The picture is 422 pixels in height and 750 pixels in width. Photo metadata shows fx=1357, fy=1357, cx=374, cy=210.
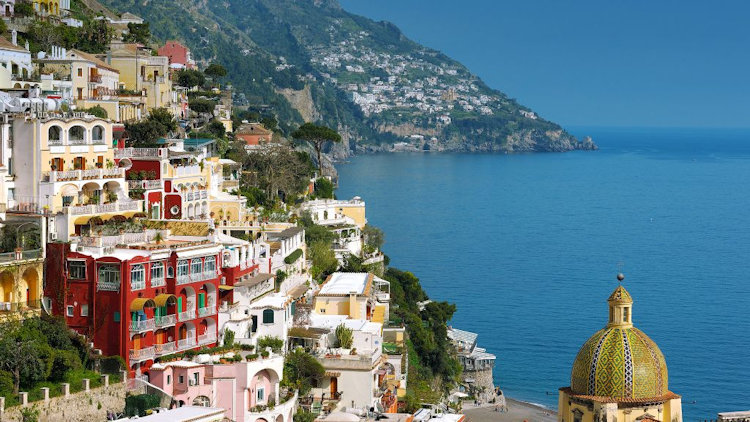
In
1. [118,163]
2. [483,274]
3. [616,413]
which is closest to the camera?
[616,413]

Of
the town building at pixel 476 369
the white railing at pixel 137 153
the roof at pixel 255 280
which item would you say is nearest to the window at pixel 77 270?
the roof at pixel 255 280

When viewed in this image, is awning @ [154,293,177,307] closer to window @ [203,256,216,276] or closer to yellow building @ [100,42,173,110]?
window @ [203,256,216,276]

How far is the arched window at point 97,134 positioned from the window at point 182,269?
6.24 meters

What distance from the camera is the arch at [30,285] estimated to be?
3125cm

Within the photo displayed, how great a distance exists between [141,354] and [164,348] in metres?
0.83

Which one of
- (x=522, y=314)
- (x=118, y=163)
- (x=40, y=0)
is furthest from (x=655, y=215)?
(x=118, y=163)

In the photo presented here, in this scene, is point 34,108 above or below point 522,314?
above

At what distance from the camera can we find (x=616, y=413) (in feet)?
85.1

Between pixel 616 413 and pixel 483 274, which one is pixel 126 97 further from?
pixel 483 274

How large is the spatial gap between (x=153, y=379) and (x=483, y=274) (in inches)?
2292

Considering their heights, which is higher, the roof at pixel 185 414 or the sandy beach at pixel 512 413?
the roof at pixel 185 414

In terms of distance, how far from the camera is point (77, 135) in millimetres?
36531

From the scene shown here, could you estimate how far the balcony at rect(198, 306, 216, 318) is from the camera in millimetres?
33441

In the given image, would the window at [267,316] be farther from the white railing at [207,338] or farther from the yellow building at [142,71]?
the yellow building at [142,71]
